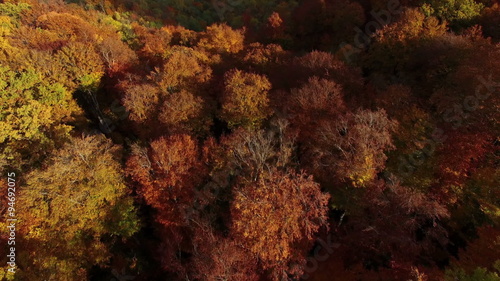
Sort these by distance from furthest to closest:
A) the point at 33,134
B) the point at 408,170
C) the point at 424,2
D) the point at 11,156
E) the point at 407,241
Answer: the point at 424,2
the point at 33,134
the point at 11,156
the point at 408,170
the point at 407,241

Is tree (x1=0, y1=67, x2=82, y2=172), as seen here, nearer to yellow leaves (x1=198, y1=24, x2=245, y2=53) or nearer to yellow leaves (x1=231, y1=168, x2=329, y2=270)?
yellow leaves (x1=231, y1=168, x2=329, y2=270)

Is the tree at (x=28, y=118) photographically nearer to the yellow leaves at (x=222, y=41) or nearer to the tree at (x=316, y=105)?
the tree at (x=316, y=105)

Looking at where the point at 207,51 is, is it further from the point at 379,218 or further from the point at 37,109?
the point at 379,218

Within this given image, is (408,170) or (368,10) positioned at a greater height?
(368,10)

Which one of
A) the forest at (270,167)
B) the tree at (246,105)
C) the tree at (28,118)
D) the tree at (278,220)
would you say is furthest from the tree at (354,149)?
the tree at (28,118)

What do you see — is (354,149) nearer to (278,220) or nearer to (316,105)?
(316,105)

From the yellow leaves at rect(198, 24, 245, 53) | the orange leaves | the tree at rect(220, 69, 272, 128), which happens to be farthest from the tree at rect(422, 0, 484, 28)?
the orange leaves

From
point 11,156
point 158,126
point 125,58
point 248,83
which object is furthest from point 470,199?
point 125,58

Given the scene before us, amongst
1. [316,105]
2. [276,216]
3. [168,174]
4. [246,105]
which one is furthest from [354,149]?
[168,174]

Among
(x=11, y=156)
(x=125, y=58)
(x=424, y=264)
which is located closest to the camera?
(x=424, y=264)
